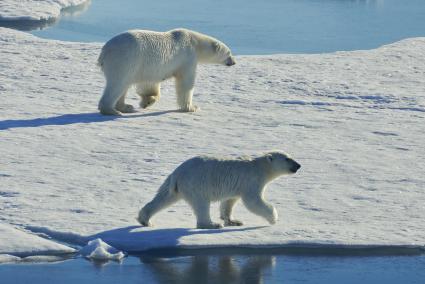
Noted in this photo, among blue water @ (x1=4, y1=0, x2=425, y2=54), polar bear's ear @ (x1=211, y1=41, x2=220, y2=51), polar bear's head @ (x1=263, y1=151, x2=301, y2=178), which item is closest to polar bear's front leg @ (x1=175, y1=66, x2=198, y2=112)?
polar bear's ear @ (x1=211, y1=41, x2=220, y2=51)

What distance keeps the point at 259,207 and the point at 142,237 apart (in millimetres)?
874

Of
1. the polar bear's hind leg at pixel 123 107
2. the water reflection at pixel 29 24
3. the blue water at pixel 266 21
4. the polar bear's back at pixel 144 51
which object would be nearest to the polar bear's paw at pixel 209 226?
the polar bear's back at pixel 144 51

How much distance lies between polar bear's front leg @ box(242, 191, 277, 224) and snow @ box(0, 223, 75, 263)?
1.30 metres

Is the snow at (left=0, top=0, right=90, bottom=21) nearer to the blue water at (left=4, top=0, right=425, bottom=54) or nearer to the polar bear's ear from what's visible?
the blue water at (left=4, top=0, right=425, bottom=54)

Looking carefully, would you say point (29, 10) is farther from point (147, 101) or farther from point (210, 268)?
point (210, 268)

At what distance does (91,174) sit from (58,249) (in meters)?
1.79

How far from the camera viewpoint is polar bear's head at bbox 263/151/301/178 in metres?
7.36

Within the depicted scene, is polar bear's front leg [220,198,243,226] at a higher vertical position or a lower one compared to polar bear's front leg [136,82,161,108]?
lower

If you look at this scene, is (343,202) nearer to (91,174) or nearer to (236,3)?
(91,174)

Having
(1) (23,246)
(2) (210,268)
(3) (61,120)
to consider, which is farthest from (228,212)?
(3) (61,120)

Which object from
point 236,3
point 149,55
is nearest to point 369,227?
point 149,55

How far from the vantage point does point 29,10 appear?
732 inches

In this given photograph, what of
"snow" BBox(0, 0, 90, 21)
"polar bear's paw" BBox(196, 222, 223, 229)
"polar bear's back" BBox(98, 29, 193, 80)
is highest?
"polar bear's back" BBox(98, 29, 193, 80)

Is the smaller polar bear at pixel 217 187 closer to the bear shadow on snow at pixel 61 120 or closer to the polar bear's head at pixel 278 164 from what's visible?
the polar bear's head at pixel 278 164
